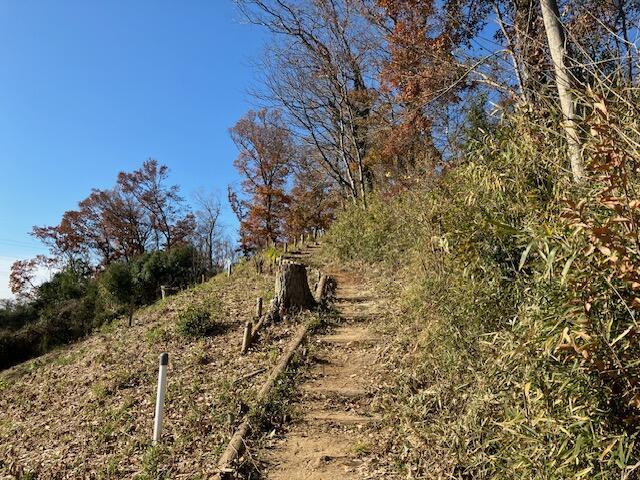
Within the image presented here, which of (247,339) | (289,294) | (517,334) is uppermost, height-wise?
(289,294)

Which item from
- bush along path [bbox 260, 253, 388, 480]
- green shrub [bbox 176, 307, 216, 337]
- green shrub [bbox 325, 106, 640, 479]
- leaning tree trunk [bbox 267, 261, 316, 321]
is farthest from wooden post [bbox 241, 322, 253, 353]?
green shrub [bbox 325, 106, 640, 479]

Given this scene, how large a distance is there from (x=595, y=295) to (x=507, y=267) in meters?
1.76

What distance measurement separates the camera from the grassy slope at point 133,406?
432cm

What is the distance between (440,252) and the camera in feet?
18.8

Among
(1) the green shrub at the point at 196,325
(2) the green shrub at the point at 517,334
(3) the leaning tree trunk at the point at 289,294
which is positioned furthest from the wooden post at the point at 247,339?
(2) the green shrub at the point at 517,334

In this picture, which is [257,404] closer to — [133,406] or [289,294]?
[133,406]

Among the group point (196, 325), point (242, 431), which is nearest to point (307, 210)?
point (196, 325)

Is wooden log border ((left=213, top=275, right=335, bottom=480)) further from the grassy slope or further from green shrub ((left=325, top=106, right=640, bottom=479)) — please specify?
green shrub ((left=325, top=106, right=640, bottom=479))

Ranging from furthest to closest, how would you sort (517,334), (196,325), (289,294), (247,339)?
(196,325)
(289,294)
(247,339)
(517,334)

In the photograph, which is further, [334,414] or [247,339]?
[247,339]

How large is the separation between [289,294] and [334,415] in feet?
10.2

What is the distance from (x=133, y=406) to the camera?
5625 millimetres

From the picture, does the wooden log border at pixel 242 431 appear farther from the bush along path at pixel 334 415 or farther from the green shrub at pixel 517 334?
the green shrub at pixel 517 334

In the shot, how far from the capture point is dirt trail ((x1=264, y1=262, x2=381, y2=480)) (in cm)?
385
